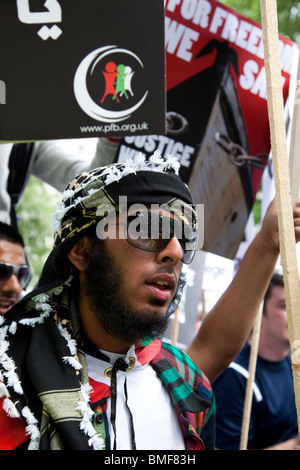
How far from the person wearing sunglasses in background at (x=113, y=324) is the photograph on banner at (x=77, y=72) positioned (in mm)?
217

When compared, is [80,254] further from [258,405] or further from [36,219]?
[36,219]

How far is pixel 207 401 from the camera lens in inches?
84.9

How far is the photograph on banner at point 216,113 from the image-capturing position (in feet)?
10.4

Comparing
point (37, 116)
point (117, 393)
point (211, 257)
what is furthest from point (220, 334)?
point (211, 257)

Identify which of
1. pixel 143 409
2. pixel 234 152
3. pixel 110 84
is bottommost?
pixel 143 409

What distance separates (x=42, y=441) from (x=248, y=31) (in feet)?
7.80

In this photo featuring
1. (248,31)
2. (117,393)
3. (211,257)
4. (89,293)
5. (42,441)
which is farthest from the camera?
(211,257)

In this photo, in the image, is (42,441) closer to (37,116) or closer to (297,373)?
(297,373)

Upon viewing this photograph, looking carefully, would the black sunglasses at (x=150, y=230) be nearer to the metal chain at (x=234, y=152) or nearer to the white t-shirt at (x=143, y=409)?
the white t-shirt at (x=143, y=409)

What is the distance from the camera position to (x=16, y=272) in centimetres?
327

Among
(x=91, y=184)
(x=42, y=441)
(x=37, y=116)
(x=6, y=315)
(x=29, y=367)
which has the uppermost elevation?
(x=37, y=116)

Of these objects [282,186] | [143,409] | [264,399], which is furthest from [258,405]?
[282,186]

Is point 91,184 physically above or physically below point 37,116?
below

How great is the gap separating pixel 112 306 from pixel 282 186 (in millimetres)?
697
